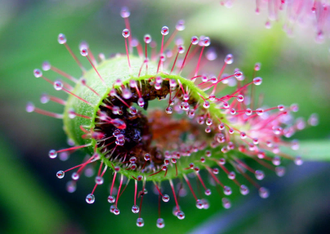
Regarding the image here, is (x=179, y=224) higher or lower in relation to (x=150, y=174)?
lower

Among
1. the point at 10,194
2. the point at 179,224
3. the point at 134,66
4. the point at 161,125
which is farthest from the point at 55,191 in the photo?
the point at 134,66

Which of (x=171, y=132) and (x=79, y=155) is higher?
(x=171, y=132)

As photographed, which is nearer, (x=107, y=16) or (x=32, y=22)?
(x=32, y=22)

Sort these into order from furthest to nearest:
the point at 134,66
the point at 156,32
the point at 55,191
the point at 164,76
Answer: the point at 156,32 → the point at 55,191 → the point at 134,66 → the point at 164,76

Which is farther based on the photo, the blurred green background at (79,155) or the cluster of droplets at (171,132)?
the blurred green background at (79,155)

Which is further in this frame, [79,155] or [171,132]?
[79,155]

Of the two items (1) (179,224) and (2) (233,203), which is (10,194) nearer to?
(1) (179,224)

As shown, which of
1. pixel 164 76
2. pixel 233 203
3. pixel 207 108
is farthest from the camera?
pixel 233 203

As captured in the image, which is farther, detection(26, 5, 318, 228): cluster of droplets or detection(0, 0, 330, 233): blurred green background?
detection(0, 0, 330, 233): blurred green background
